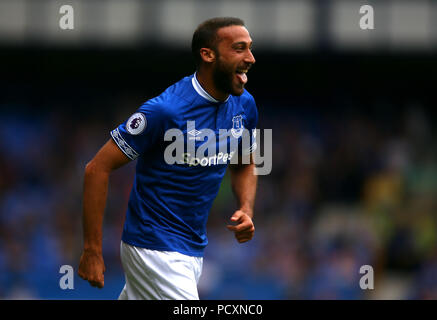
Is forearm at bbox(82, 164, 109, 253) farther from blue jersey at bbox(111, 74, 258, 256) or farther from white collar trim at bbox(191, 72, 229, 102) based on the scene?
white collar trim at bbox(191, 72, 229, 102)

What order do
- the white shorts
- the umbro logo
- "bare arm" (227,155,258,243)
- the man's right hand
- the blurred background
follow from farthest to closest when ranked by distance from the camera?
the blurred background, "bare arm" (227,155,258,243), the umbro logo, the white shorts, the man's right hand

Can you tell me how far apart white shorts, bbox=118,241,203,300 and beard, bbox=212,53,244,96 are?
3.52 ft

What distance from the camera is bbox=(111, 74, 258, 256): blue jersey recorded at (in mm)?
3996

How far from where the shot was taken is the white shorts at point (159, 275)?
404 cm

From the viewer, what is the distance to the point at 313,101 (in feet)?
50.4

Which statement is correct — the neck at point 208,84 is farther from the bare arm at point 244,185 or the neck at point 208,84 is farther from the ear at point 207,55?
the bare arm at point 244,185

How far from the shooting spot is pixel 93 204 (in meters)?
3.95

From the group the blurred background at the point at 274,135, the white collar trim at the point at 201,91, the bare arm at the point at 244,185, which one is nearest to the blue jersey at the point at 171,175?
→ the white collar trim at the point at 201,91

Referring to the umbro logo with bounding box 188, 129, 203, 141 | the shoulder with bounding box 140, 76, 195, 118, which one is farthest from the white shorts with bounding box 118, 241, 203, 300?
the shoulder with bounding box 140, 76, 195, 118

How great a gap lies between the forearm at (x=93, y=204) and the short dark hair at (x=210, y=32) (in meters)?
0.99

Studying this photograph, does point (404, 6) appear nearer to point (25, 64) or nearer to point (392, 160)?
point (392, 160)

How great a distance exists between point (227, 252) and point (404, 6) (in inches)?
296

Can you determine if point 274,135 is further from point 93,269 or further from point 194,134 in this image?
point 93,269
